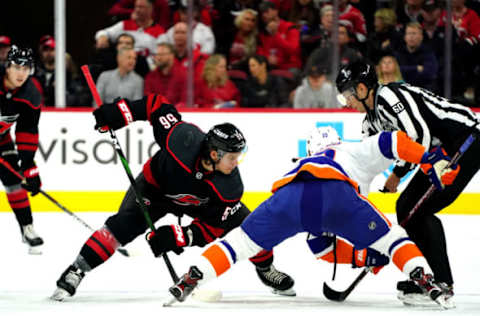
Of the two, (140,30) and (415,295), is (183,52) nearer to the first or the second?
(140,30)

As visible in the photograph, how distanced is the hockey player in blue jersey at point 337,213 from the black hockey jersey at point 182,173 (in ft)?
0.90

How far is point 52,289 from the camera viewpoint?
3832 mm

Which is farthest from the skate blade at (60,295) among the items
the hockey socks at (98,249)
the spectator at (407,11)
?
the spectator at (407,11)

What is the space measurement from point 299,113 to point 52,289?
297 centimetres

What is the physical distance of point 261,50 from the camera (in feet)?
21.8

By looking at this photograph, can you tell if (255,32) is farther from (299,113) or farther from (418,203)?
(418,203)

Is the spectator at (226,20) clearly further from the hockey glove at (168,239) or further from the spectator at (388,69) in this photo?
the hockey glove at (168,239)

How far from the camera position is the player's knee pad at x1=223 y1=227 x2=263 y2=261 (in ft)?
10.5

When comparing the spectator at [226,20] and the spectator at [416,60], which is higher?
the spectator at [226,20]

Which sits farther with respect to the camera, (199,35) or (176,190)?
(199,35)

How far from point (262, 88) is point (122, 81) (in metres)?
0.97

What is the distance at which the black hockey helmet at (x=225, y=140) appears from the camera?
330cm

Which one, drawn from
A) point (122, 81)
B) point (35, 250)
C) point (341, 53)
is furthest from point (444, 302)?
point (122, 81)

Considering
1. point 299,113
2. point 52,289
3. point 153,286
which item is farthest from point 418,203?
point 299,113
